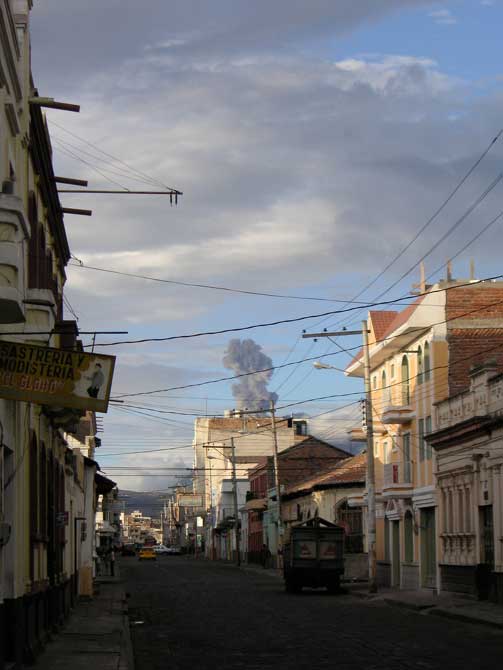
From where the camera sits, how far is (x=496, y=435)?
34438 mm

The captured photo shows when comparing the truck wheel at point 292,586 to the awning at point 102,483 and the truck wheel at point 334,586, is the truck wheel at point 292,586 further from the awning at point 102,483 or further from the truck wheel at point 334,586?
the awning at point 102,483

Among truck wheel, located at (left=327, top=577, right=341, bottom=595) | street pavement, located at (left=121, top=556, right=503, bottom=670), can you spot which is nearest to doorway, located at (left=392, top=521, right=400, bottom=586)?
truck wheel, located at (left=327, top=577, right=341, bottom=595)

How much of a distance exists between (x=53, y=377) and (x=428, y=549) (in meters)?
32.6

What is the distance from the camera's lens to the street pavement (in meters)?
18.9

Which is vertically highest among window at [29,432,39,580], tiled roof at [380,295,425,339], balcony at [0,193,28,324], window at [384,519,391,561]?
tiled roof at [380,295,425,339]

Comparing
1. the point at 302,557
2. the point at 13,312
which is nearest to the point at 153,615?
the point at 302,557

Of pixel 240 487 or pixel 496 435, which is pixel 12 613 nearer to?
pixel 496 435

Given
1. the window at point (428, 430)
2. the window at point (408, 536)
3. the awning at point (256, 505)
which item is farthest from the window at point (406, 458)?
the awning at point (256, 505)

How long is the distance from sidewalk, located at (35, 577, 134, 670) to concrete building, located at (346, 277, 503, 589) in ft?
47.1

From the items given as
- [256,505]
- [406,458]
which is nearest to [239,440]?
[256,505]

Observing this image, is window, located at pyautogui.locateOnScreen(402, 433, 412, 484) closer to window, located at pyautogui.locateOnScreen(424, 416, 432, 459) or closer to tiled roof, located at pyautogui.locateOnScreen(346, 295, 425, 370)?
window, located at pyautogui.locateOnScreen(424, 416, 432, 459)

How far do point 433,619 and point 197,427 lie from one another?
118 meters

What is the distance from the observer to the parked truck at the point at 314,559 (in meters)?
45.7

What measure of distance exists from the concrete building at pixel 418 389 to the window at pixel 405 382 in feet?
0.12
